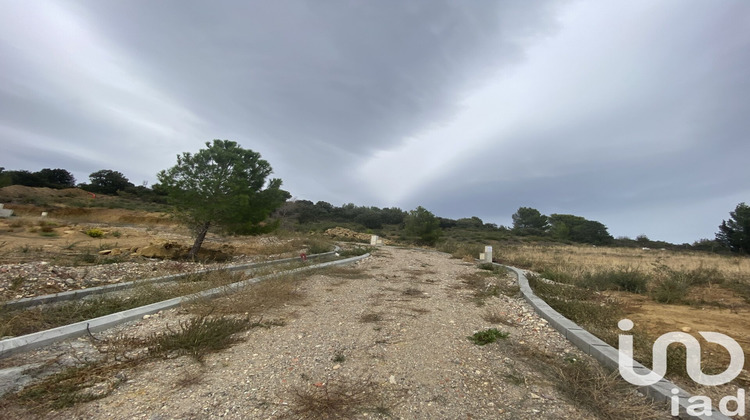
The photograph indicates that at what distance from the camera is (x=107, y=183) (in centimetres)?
5181

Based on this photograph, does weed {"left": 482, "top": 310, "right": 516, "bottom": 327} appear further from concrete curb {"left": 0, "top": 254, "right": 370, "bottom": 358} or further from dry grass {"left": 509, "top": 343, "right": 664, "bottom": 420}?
concrete curb {"left": 0, "top": 254, "right": 370, "bottom": 358}

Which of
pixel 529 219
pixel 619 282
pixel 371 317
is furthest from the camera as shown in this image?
pixel 529 219

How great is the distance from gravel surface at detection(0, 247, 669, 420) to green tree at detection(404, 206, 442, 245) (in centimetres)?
2366

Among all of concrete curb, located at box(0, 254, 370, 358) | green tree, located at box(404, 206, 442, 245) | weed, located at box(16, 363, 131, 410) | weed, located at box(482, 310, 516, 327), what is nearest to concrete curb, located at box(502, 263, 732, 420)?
weed, located at box(482, 310, 516, 327)

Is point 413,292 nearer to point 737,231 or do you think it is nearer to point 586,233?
point 737,231

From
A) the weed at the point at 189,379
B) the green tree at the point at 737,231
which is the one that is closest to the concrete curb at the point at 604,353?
the weed at the point at 189,379

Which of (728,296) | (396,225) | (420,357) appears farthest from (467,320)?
(396,225)

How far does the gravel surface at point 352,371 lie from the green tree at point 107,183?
60.5 meters

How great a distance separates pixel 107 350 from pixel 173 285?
3.34 m

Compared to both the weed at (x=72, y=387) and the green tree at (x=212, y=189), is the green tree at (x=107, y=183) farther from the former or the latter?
the weed at (x=72, y=387)

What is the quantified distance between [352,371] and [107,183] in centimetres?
6507

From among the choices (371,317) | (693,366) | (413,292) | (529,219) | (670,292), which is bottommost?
(371,317)

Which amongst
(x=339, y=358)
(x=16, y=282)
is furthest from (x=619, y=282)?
(x=16, y=282)

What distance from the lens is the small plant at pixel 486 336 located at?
13.2 ft
